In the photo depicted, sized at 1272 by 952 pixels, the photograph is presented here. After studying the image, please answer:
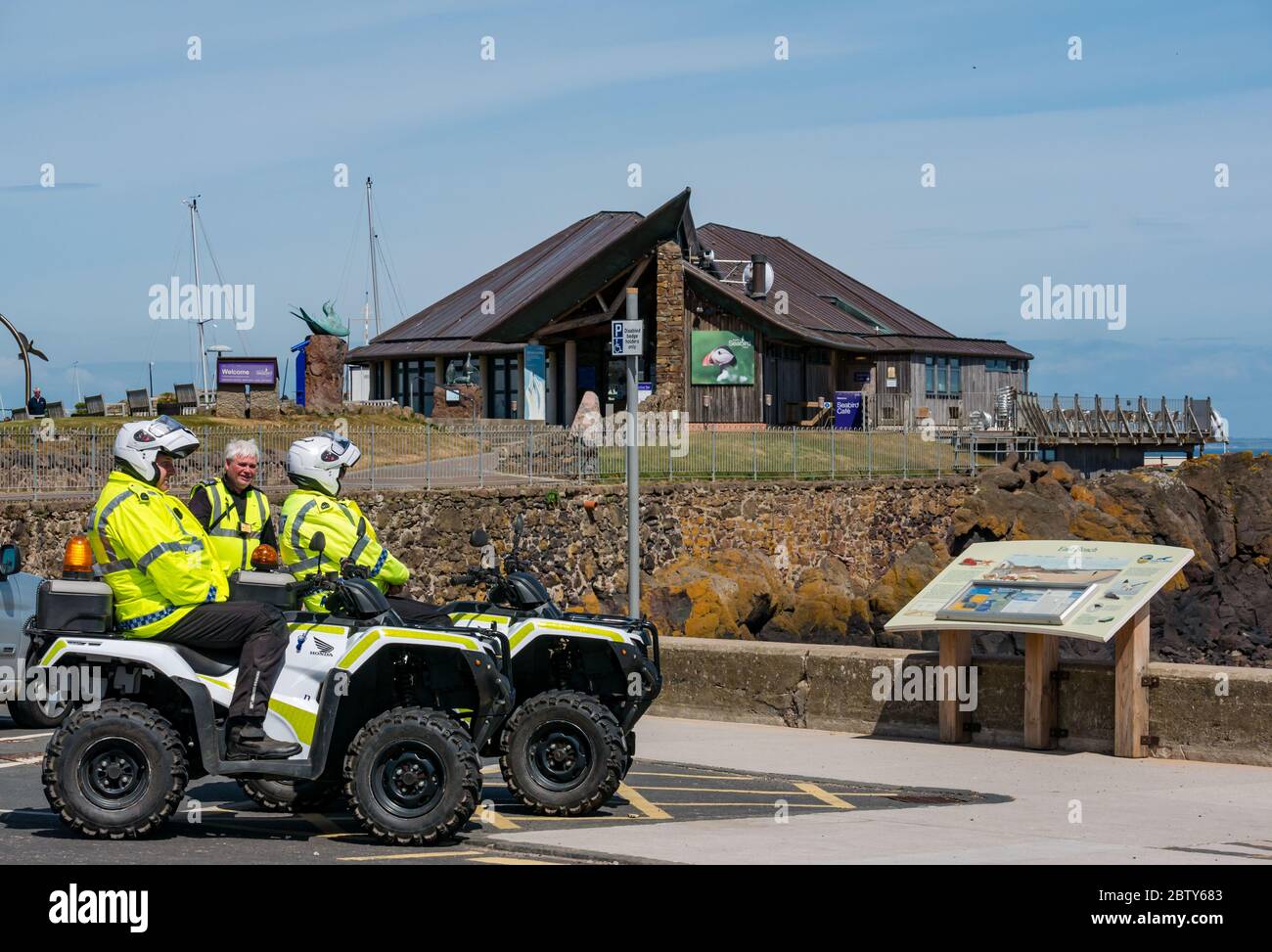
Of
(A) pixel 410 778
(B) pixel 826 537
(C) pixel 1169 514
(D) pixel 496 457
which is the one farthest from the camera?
(C) pixel 1169 514

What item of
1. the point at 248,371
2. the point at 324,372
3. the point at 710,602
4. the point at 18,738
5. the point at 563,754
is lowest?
the point at 710,602

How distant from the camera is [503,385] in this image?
2574 inches

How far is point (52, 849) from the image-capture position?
9.48 m

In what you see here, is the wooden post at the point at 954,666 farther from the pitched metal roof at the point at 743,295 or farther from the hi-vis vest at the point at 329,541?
the pitched metal roof at the point at 743,295

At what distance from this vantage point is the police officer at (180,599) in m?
9.75

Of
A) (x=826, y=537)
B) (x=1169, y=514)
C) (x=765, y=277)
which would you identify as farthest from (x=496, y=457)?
(x=765, y=277)

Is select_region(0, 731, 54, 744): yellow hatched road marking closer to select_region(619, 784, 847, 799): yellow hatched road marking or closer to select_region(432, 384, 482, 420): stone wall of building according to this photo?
select_region(619, 784, 847, 799): yellow hatched road marking

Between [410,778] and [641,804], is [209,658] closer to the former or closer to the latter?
[410,778]

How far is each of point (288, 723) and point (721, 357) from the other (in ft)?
143

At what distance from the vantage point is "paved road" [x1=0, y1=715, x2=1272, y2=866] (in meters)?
9.50

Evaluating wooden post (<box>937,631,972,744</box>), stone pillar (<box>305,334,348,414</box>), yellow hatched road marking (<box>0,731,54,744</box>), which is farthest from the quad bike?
stone pillar (<box>305,334,348,414</box>)

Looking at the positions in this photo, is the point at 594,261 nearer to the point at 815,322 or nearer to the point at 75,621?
the point at 815,322

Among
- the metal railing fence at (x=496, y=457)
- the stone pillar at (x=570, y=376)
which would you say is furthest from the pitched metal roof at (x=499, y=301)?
the metal railing fence at (x=496, y=457)

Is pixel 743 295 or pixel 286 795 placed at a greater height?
pixel 743 295
